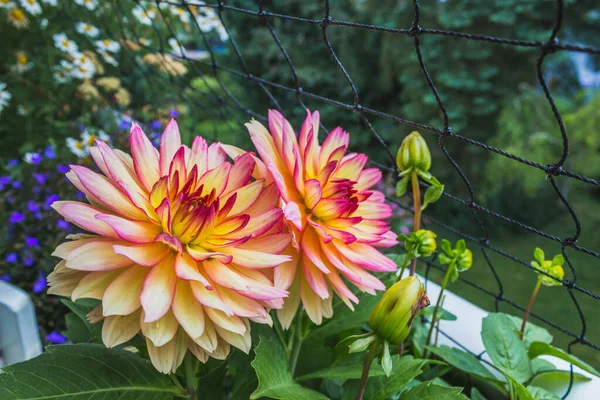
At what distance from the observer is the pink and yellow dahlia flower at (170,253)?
28 centimetres

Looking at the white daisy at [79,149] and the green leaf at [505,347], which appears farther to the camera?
the white daisy at [79,149]

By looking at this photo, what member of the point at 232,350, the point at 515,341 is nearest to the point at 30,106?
the point at 232,350

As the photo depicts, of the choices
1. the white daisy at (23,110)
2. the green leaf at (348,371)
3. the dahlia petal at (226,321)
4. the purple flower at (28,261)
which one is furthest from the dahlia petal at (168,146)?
the white daisy at (23,110)

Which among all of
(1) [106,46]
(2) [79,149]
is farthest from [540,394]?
(1) [106,46]

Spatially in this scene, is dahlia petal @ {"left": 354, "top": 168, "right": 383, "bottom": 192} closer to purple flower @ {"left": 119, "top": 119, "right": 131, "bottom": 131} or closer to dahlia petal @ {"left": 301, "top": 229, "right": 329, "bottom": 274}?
dahlia petal @ {"left": 301, "top": 229, "right": 329, "bottom": 274}

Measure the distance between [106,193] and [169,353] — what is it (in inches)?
4.1

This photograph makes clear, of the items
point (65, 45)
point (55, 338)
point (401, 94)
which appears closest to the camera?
point (55, 338)

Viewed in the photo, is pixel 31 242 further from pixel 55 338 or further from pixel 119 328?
pixel 119 328

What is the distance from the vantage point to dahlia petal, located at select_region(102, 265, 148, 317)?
10.8 inches

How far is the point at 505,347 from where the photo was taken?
45 centimetres

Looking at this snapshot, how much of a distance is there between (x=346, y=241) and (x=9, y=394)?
0.24m

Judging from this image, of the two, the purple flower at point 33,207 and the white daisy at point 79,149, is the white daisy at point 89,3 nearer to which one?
the white daisy at point 79,149

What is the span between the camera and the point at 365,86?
4062 millimetres

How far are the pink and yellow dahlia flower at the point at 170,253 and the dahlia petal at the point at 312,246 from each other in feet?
0.06
